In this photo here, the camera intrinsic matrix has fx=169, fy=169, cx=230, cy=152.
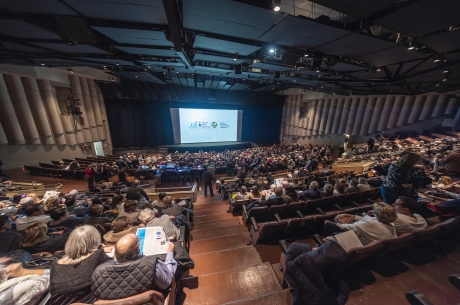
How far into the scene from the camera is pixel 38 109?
1047cm

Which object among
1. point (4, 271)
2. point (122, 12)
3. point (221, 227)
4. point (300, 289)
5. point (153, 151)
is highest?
point (122, 12)

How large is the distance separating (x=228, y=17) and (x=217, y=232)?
4.29 metres

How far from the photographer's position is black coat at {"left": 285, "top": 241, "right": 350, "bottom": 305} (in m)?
1.62

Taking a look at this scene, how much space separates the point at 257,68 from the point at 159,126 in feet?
42.8

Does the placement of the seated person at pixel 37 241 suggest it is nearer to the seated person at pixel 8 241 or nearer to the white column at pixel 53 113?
the seated person at pixel 8 241

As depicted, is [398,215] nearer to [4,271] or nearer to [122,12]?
[4,271]

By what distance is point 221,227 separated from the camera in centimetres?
418

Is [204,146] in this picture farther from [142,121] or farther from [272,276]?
[272,276]

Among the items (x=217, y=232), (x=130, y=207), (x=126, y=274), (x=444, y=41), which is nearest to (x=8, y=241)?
(x=130, y=207)

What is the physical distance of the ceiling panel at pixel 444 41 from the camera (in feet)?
9.98

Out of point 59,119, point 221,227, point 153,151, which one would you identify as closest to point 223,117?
point 153,151

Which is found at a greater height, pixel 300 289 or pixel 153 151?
pixel 300 289

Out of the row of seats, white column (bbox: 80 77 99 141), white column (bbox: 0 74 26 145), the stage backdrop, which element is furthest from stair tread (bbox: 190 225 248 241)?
the stage backdrop

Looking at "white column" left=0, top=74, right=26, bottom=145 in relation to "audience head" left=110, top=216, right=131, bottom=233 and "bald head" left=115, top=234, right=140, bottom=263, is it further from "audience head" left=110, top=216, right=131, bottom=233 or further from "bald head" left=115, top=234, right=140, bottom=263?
"bald head" left=115, top=234, right=140, bottom=263
